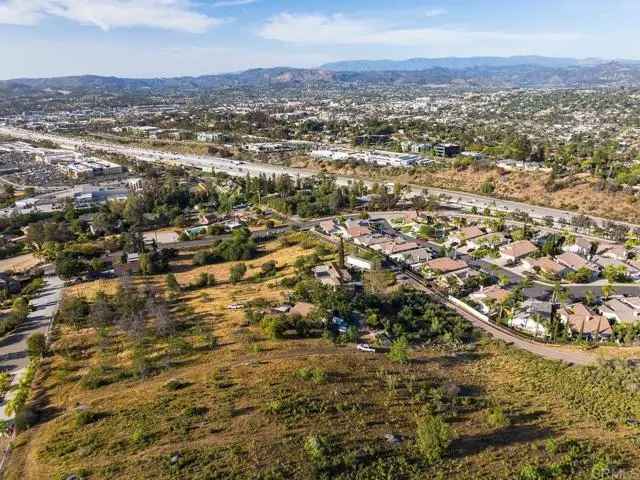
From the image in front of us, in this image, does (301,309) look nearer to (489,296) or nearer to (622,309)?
(489,296)

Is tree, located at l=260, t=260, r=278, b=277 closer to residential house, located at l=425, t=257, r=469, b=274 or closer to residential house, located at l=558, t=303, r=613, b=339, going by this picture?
residential house, located at l=425, t=257, r=469, b=274

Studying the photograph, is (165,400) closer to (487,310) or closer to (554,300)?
(487,310)

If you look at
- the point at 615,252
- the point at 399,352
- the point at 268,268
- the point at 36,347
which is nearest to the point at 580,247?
the point at 615,252

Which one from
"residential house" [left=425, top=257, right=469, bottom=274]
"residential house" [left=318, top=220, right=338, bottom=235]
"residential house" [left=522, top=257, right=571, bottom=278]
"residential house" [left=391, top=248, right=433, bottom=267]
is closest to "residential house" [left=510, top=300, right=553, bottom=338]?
"residential house" [left=522, top=257, right=571, bottom=278]

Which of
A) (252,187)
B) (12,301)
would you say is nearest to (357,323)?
(12,301)

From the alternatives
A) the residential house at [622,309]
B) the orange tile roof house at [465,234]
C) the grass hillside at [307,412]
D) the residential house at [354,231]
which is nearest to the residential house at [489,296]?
the grass hillside at [307,412]

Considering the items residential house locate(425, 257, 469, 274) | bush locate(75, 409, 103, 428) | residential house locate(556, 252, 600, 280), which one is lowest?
residential house locate(556, 252, 600, 280)
